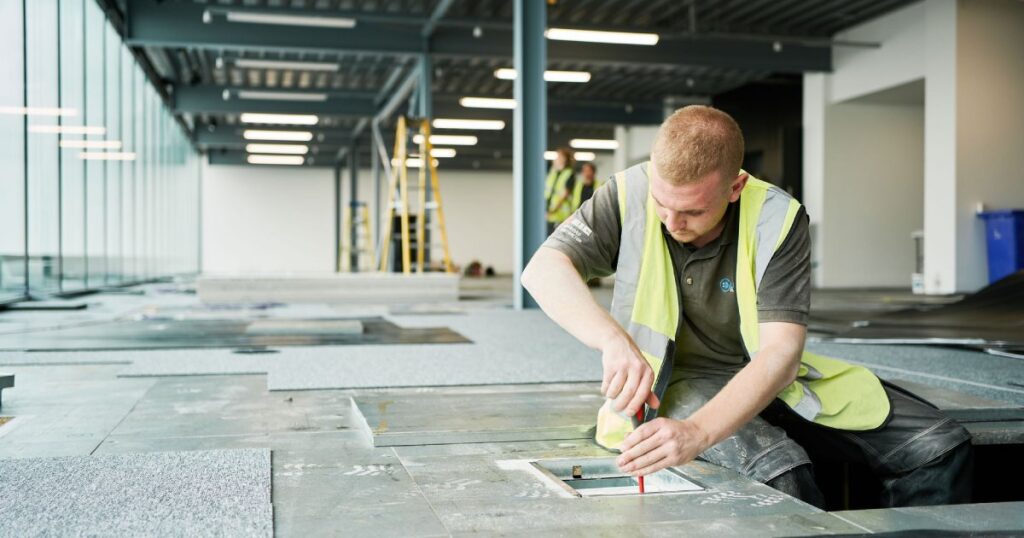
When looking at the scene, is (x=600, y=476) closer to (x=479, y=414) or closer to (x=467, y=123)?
(x=479, y=414)

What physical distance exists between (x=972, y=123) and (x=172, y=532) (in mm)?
12967

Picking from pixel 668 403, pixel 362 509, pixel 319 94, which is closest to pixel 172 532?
pixel 362 509

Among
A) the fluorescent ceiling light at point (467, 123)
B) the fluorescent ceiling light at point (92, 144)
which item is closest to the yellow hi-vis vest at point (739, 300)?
the fluorescent ceiling light at point (92, 144)

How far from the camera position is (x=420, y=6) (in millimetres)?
13305

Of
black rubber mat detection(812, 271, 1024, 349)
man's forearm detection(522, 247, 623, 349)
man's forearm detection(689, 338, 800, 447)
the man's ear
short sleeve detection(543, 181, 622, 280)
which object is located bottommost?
black rubber mat detection(812, 271, 1024, 349)

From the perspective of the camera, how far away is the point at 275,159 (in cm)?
2803

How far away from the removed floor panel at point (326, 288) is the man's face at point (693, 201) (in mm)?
8778

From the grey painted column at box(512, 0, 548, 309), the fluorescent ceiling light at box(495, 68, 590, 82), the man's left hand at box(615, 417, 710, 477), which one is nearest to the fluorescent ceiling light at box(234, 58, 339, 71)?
the fluorescent ceiling light at box(495, 68, 590, 82)

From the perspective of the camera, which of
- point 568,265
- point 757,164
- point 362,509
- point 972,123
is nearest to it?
point 362,509

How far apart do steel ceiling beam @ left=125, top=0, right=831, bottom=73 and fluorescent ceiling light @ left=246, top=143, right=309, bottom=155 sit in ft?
40.4

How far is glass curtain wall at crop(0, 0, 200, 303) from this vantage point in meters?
8.57

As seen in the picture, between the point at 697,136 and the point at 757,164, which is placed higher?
the point at 757,164

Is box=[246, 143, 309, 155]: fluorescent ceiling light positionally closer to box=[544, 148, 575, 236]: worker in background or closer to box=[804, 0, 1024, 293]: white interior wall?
box=[544, 148, 575, 236]: worker in background

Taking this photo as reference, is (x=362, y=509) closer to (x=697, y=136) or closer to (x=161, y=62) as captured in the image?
(x=697, y=136)
